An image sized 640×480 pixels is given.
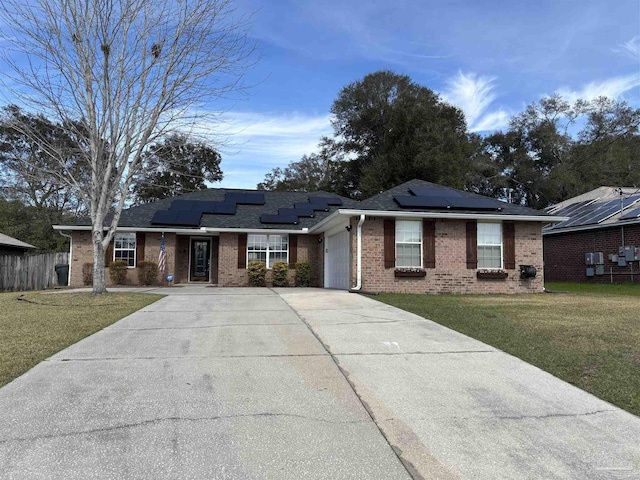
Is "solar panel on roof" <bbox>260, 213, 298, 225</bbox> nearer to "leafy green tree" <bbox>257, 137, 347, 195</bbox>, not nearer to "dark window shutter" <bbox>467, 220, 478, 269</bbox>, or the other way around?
"dark window shutter" <bbox>467, 220, 478, 269</bbox>

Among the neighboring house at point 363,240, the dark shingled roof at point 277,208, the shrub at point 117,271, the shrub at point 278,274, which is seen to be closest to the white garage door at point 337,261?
the neighboring house at point 363,240

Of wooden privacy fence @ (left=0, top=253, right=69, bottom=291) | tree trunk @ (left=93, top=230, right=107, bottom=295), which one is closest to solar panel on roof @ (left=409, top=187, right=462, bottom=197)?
tree trunk @ (left=93, top=230, right=107, bottom=295)

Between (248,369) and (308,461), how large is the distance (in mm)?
2153

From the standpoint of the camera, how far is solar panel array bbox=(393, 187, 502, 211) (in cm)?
1463

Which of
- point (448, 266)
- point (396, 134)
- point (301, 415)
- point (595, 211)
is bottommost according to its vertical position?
point (301, 415)

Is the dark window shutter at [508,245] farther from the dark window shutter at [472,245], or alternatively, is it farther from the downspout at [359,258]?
the downspout at [359,258]

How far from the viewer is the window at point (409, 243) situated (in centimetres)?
1451

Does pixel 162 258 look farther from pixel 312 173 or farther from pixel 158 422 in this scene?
pixel 312 173

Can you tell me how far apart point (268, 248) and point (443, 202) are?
7.48 m

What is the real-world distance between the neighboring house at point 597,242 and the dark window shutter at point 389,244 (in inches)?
394

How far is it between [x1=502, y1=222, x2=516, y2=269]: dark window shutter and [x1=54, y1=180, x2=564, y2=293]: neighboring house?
3cm

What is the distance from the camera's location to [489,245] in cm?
1505

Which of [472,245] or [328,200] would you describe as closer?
[472,245]

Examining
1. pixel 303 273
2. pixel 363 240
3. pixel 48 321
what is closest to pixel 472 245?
pixel 363 240
